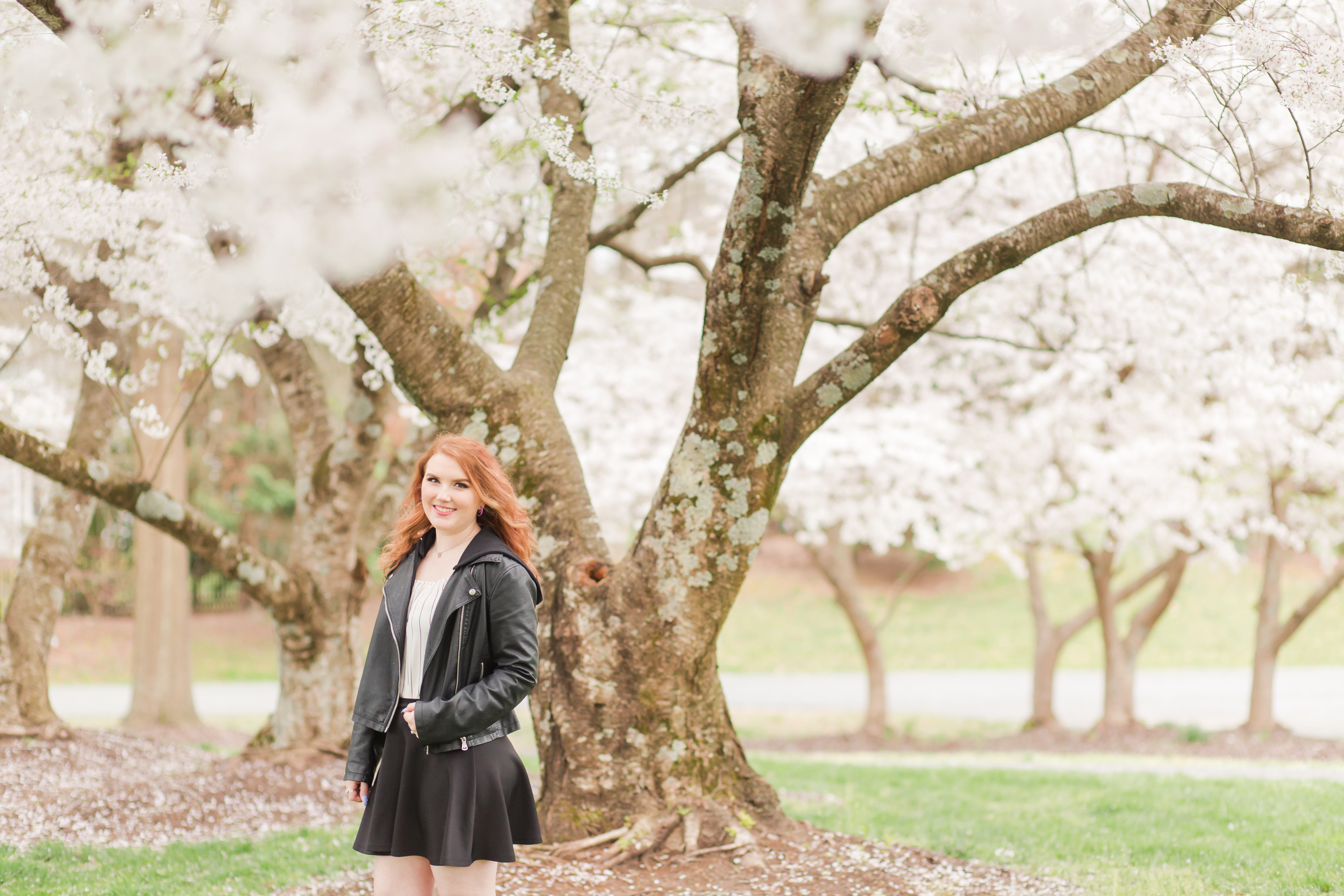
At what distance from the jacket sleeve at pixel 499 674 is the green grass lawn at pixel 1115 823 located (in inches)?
118

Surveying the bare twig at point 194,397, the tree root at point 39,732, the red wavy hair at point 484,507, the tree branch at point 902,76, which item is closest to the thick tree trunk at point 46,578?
the tree root at point 39,732

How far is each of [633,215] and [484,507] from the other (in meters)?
3.83

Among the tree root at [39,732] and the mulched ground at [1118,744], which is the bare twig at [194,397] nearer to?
the tree root at [39,732]

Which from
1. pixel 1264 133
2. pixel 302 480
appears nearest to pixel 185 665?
pixel 302 480

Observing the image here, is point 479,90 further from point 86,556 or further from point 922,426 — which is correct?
point 86,556

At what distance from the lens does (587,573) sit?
4691mm

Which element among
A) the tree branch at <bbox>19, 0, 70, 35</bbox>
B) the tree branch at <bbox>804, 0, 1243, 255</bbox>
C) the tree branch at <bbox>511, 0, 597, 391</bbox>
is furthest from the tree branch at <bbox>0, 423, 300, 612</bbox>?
the tree branch at <bbox>804, 0, 1243, 255</bbox>

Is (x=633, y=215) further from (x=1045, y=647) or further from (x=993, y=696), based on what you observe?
(x=993, y=696)

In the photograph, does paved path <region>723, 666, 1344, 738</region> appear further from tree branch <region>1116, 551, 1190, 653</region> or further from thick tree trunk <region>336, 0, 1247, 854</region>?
thick tree trunk <region>336, 0, 1247, 854</region>

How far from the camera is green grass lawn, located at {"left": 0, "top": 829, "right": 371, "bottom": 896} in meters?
4.38

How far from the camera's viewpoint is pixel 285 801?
6.49m

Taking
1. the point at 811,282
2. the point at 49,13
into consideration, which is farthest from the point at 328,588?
the point at 811,282

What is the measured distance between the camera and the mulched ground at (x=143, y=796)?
219 inches

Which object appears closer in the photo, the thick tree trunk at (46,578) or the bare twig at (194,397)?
the bare twig at (194,397)
